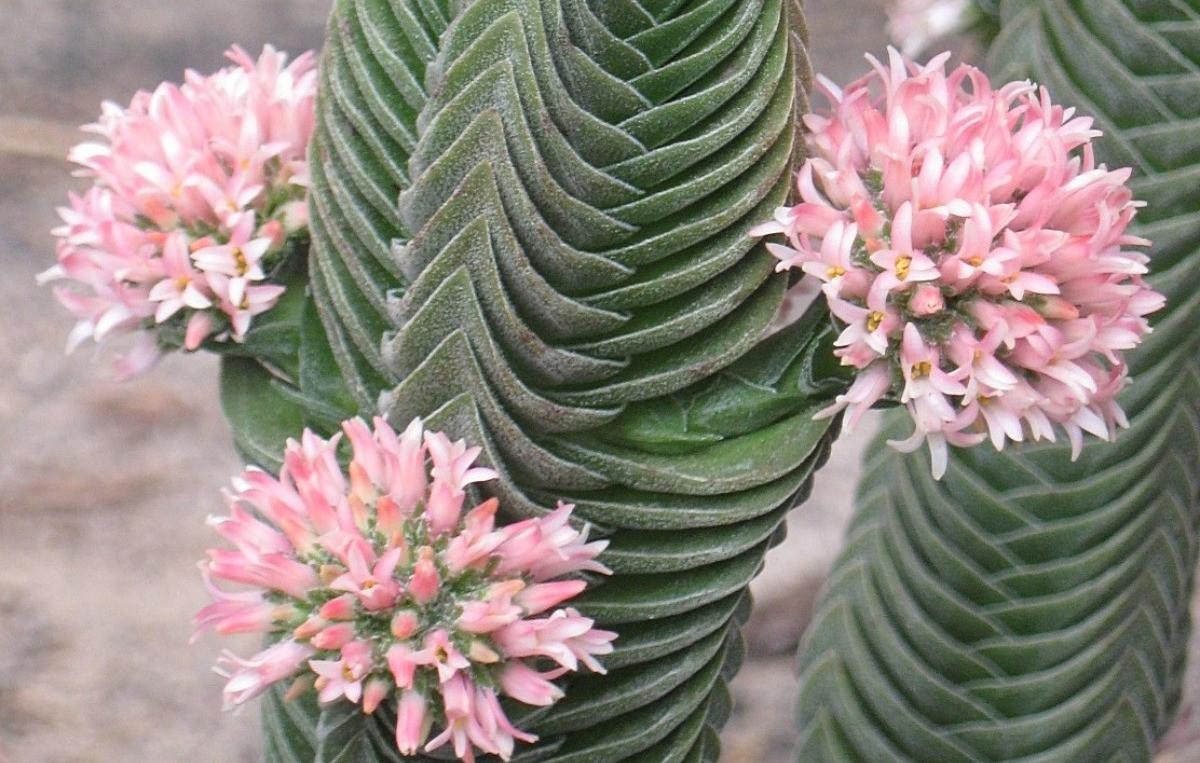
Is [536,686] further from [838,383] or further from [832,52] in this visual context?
[832,52]

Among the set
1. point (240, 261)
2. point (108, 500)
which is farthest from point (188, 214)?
point (108, 500)

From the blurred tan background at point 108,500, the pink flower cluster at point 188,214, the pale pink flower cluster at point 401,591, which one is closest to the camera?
the pale pink flower cluster at point 401,591

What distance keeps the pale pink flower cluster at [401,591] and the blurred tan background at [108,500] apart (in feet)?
2.69

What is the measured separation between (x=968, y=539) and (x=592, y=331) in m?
0.36

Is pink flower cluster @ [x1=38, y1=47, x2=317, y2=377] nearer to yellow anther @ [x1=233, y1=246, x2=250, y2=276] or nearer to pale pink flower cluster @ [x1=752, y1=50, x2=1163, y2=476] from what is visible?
yellow anther @ [x1=233, y1=246, x2=250, y2=276]

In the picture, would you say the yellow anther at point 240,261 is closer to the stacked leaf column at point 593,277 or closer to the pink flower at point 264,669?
the stacked leaf column at point 593,277

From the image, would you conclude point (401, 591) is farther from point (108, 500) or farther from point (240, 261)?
point (108, 500)

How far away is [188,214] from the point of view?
524 mm

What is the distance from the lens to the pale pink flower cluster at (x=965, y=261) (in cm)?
44

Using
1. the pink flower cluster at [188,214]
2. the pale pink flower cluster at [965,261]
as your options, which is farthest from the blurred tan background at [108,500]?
the pale pink flower cluster at [965,261]


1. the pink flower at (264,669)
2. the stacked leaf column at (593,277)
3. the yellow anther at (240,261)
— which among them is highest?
the yellow anther at (240,261)

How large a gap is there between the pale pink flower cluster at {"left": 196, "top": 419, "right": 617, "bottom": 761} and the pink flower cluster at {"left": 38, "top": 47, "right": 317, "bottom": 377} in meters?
0.12

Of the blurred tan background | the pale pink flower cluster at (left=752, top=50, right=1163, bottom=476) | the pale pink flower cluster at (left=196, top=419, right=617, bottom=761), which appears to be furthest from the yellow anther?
the blurred tan background

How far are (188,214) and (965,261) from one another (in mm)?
313
